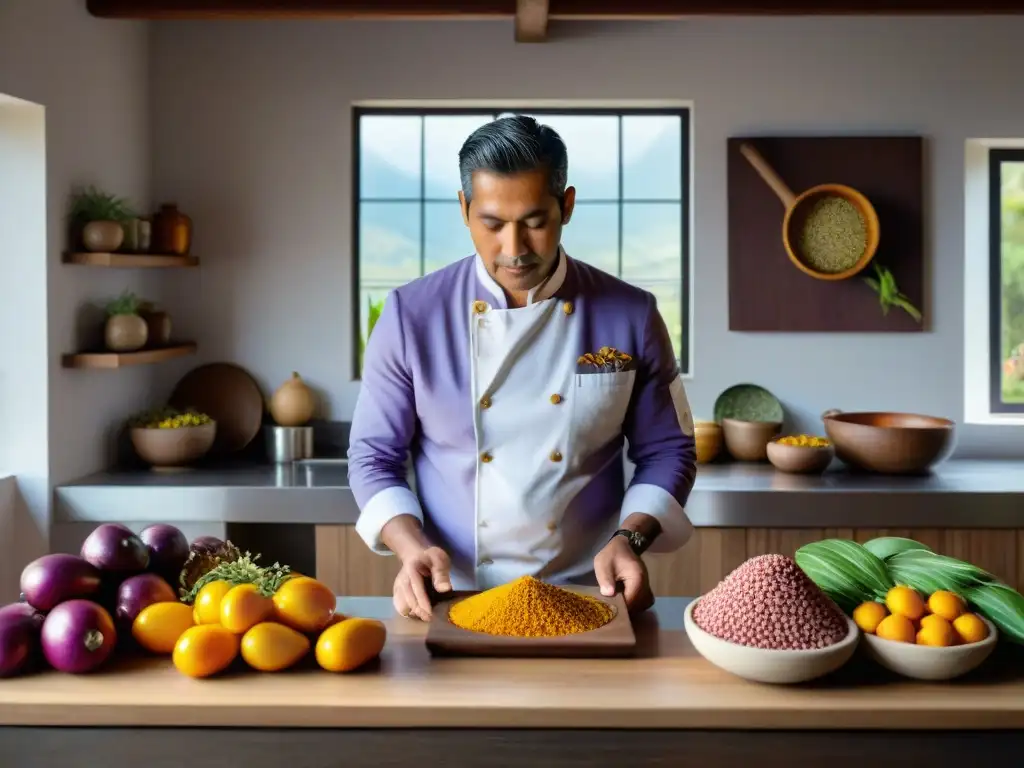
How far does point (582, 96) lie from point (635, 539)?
2474 mm

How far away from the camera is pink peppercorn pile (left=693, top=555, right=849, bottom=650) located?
4.89 feet

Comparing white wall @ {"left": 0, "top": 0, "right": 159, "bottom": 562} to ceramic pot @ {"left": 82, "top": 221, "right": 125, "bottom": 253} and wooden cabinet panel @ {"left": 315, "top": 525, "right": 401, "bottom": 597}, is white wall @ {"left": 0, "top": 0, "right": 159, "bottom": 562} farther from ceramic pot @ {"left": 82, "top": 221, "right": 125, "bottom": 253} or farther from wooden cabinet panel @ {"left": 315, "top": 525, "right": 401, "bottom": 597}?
wooden cabinet panel @ {"left": 315, "top": 525, "right": 401, "bottom": 597}

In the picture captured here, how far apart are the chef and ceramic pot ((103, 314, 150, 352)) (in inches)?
67.1

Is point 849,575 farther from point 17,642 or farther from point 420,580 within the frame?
point 17,642

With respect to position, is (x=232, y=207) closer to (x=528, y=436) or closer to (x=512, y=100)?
(x=512, y=100)

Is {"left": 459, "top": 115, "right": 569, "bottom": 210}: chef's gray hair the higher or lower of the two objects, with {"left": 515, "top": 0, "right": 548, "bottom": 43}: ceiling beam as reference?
lower

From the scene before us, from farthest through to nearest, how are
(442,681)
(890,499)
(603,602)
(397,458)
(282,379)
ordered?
1. (282,379)
2. (890,499)
3. (397,458)
4. (603,602)
5. (442,681)

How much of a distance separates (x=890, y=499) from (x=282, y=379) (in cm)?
216

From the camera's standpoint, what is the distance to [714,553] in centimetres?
342

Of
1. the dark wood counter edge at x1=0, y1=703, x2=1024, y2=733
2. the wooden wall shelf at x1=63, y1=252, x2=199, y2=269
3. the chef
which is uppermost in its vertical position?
the wooden wall shelf at x1=63, y1=252, x2=199, y2=269

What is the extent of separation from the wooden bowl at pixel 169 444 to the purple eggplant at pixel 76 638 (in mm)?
2224

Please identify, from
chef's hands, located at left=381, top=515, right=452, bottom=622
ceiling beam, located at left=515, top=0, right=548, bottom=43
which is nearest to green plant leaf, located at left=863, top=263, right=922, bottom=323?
ceiling beam, located at left=515, top=0, right=548, bottom=43

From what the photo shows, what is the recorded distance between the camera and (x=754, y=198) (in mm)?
4070

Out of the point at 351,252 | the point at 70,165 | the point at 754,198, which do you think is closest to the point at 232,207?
the point at 351,252
